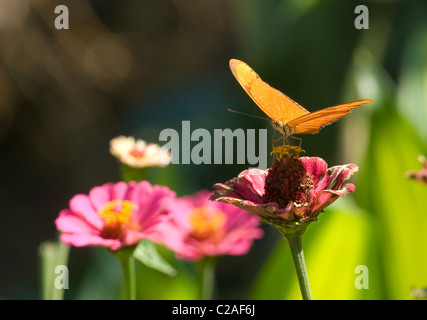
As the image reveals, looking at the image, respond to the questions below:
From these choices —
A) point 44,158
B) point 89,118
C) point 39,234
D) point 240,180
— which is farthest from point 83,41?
point 240,180

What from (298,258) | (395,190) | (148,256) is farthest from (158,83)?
(298,258)

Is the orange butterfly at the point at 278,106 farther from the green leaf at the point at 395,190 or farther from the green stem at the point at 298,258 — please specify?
the green leaf at the point at 395,190

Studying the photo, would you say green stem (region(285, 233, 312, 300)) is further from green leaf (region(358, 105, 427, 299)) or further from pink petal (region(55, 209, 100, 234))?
green leaf (region(358, 105, 427, 299))

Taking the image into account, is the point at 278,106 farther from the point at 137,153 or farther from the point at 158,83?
the point at 158,83

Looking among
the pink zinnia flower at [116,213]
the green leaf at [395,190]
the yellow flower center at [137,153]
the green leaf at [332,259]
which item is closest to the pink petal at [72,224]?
the pink zinnia flower at [116,213]

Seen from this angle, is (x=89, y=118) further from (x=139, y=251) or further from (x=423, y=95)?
(x=139, y=251)

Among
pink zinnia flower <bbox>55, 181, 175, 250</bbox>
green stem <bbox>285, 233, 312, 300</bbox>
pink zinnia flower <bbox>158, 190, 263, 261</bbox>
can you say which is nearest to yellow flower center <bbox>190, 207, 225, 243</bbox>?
pink zinnia flower <bbox>158, 190, 263, 261</bbox>
